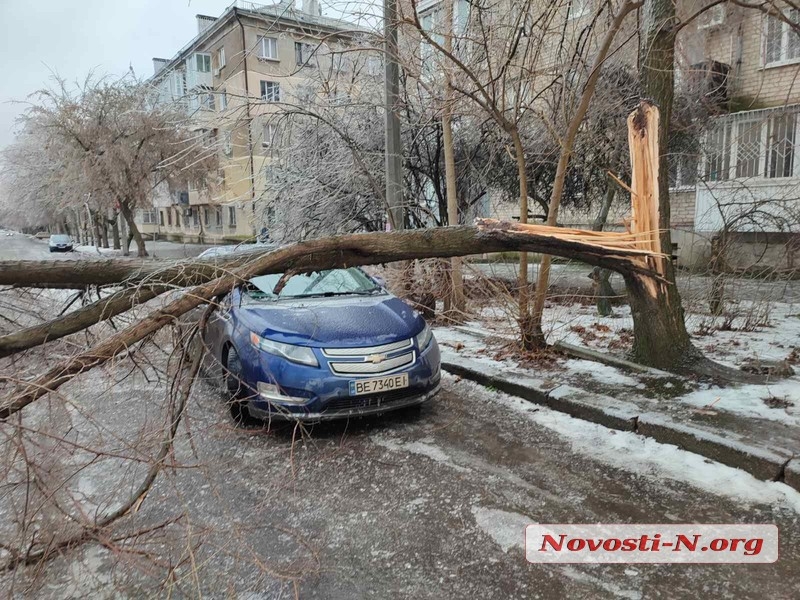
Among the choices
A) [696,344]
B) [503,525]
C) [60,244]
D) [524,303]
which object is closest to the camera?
[503,525]

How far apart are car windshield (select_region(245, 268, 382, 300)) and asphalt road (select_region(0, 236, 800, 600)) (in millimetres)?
1294

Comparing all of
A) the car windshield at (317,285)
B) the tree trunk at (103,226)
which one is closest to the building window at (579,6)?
the car windshield at (317,285)

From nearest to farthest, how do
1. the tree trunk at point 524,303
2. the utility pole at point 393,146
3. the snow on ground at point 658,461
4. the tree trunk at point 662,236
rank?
the snow on ground at point 658,461, the tree trunk at point 662,236, the tree trunk at point 524,303, the utility pole at point 393,146

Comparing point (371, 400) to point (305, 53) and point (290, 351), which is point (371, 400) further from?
point (305, 53)

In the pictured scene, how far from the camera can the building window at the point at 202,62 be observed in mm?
37859

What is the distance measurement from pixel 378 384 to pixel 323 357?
51cm

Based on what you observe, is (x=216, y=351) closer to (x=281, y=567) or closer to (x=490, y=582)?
(x=281, y=567)

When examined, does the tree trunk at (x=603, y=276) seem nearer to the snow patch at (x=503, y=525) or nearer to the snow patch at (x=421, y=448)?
the snow patch at (x=421, y=448)

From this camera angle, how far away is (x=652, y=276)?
5.66 meters

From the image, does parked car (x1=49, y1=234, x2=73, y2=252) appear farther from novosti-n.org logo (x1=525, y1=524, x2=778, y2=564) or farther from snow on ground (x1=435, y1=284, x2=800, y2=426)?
novosti-n.org logo (x1=525, y1=524, x2=778, y2=564)

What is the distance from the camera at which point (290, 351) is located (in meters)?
4.63

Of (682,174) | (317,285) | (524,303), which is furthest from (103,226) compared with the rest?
(524,303)

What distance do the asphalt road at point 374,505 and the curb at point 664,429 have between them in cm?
11

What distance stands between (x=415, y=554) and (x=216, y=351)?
318 cm
